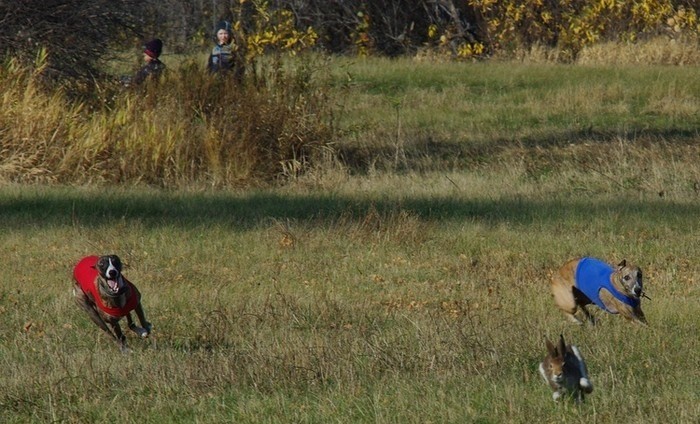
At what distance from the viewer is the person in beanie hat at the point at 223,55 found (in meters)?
19.2

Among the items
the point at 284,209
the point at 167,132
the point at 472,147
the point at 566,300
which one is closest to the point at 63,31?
the point at 167,132

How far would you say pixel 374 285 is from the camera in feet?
35.3

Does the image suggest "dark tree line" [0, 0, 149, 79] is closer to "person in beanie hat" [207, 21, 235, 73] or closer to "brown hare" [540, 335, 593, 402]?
"person in beanie hat" [207, 21, 235, 73]

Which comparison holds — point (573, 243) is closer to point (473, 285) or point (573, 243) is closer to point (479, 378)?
point (473, 285)

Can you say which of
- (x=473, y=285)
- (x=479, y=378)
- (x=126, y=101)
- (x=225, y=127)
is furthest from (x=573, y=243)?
(x=126, y=101)

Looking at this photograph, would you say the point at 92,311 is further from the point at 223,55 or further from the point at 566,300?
the point at 223,55

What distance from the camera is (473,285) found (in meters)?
10.6

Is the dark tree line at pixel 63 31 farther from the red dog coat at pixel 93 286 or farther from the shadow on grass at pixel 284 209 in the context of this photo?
the red dog coat at pixel 93 286

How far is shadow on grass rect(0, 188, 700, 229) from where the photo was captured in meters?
13.6

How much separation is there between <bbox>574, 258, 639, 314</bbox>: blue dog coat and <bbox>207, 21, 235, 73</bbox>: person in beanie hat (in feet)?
35.8

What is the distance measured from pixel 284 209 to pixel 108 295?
246 inches

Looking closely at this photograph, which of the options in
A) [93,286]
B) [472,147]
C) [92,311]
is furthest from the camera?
[472,147]

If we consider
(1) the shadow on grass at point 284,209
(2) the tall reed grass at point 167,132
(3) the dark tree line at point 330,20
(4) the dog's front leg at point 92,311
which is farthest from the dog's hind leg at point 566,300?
(3) the dark tree line at point 330,20

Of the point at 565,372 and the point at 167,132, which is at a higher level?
the point at 565,372
